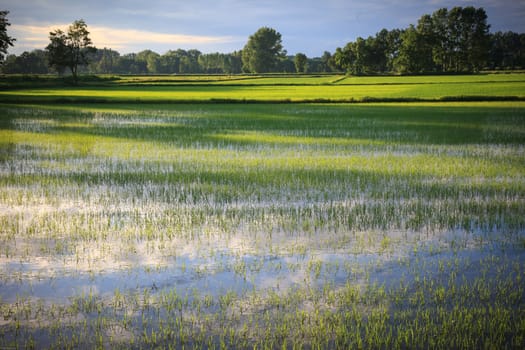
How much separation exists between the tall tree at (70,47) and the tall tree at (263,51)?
72601 millimetres

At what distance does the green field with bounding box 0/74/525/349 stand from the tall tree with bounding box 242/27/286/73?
5908 inches

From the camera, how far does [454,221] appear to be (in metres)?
9.34

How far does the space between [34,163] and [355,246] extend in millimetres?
12587

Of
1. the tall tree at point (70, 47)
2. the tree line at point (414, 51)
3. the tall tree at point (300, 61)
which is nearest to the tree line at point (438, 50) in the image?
the tree line at point (414, 51)

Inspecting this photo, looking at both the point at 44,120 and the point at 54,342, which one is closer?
the point at 54,342

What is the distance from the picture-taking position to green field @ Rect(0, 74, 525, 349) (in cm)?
534

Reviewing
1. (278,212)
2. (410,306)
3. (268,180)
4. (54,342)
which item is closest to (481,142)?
(268,180)

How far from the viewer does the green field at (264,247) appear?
5.34m

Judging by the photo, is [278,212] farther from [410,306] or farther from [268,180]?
[410,306]

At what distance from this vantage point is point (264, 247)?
800 cm

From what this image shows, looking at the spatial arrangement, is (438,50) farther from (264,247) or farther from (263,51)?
(264,247)

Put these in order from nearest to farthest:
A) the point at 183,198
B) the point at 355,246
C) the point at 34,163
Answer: the point at 355,246, the point at 183,198, the point at 34,163

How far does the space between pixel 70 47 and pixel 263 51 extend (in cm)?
7978

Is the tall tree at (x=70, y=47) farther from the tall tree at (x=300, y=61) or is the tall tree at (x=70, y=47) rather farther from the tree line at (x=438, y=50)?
the tall tree at (x=300, y=61)
